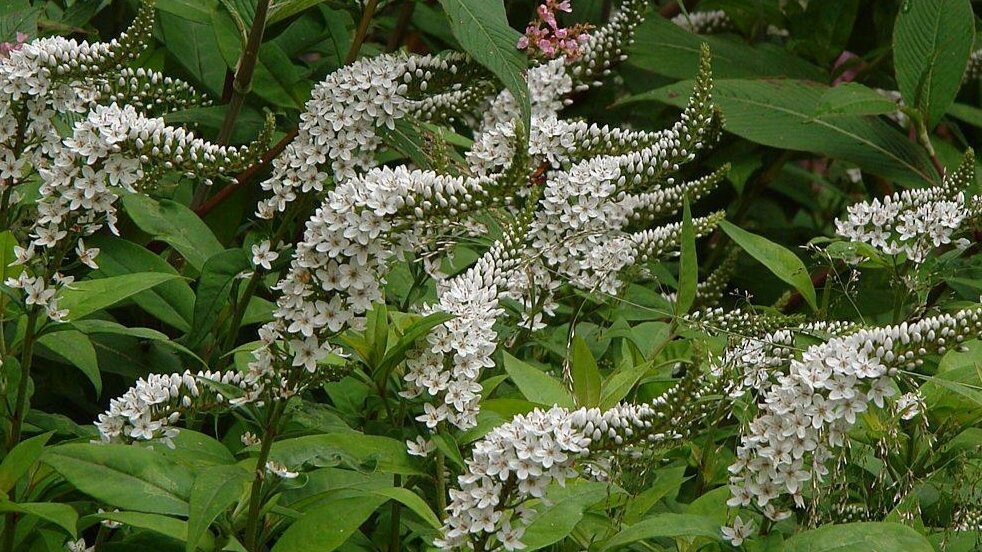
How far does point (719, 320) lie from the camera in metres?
2.12

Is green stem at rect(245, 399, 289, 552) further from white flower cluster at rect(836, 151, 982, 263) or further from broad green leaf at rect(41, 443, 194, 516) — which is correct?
white flower cluster at rect(836, 151, 982, 263)

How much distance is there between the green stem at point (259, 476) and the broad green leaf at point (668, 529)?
1.51ft

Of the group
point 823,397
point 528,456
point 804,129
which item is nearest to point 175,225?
point 528,456

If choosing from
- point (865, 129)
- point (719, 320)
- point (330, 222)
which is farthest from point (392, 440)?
point (865, 129)

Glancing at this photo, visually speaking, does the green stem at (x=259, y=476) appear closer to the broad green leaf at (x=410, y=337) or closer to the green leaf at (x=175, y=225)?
the broad green leaf at (x=410, y=337)

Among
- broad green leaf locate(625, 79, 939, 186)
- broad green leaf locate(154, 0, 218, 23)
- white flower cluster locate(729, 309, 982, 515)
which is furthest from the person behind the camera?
broad green leaf locate(625, 79, 939, 186)

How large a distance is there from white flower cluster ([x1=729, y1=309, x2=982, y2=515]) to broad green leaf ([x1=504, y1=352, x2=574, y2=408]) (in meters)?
0.32

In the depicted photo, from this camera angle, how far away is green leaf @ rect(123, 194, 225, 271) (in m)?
2.09

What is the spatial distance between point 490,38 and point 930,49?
1.59 metres

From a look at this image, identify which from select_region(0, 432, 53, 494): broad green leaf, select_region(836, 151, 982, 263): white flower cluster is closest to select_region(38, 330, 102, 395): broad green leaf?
select_region(0, 432, 53, 494): broad green leaf

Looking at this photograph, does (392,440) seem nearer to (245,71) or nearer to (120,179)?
(120,179)

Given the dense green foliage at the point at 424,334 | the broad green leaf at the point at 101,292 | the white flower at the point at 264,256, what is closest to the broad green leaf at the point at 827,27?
the dense green foliage at the point at 424,334

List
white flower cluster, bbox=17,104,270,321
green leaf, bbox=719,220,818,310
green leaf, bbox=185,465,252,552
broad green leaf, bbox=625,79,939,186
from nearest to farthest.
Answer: green leaf, bbox=185,465,252,552
white flower cluster, bbox=17,104,270,321
green leaf, bbox=719,220,818,310
broad green leaf, bbox=625,79,939,186

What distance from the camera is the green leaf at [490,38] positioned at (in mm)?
1764
